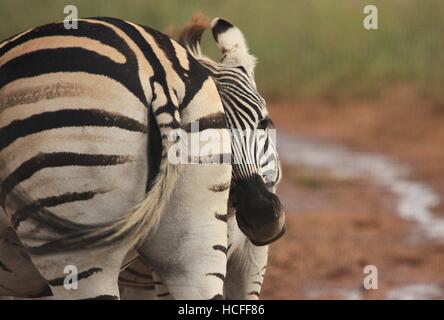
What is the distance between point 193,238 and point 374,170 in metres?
7.50

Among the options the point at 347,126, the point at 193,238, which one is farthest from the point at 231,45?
the point at 347,126

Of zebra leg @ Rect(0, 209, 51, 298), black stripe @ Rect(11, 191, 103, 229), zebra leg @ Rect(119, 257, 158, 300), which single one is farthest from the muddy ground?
black stripe @ Rect(11, 191, 103, 229)

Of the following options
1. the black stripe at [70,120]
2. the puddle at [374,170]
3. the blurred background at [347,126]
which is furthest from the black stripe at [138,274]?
the puddle at [374,170]

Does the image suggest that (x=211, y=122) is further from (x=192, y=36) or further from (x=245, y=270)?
(x=245, y=270)

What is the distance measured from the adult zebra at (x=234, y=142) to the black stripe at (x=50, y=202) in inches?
19.5

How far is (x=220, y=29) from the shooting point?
12.0 feet

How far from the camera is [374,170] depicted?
10211mm

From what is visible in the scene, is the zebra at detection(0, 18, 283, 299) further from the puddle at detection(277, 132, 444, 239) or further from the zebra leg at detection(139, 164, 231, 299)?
the puddle at detection(277, 132, 444, 239)

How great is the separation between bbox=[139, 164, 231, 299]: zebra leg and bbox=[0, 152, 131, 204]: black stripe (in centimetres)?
22

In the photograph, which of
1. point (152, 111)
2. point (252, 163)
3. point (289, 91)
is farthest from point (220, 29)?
point (289, 91)

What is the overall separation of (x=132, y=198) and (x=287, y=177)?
22.9ft

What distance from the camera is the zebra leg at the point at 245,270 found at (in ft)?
12.1

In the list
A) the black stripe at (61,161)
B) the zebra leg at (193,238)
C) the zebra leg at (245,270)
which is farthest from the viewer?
the zebra leg at (245,270)

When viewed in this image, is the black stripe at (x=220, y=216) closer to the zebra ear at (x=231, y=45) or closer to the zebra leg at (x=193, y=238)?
the zebra leg at (x=193, y=238)
